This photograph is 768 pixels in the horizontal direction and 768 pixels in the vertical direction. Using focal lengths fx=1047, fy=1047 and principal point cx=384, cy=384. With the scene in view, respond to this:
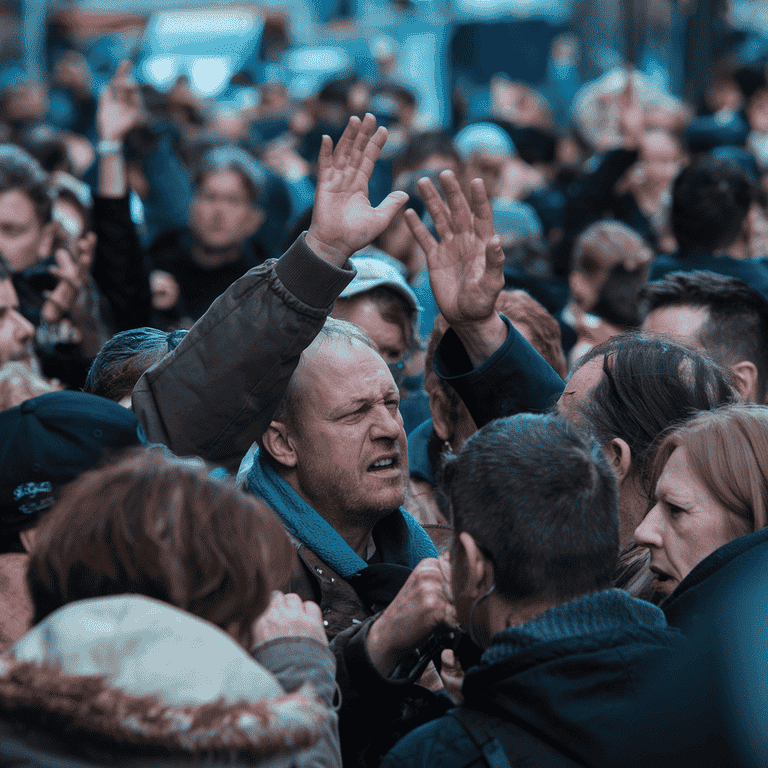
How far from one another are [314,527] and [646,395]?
33.9 inches

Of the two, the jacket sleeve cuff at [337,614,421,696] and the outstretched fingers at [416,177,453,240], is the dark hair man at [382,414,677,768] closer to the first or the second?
the jacket sleeve cuff at [337,614,421,696]

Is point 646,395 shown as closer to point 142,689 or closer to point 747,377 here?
point 747,377

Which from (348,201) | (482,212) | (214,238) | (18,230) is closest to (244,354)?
(348,201)

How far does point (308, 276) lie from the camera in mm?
2135

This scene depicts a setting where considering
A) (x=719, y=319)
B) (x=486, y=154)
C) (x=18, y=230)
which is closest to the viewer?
(x=719, y=319)

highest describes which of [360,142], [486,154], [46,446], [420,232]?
[360,142]

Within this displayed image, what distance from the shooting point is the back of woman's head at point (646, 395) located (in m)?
2.50

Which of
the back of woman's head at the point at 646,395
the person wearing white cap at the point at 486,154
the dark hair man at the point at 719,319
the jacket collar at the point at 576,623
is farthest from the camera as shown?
the person wearing white cap at the point at 486,154

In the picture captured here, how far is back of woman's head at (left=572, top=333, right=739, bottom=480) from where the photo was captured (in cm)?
250

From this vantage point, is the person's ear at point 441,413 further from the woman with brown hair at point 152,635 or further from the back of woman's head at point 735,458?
the woman with brown hair at point 152,635

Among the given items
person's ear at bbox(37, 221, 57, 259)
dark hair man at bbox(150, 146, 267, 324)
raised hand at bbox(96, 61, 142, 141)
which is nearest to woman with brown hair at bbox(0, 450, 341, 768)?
person's ear at bbox(37, 221, 57, 259)

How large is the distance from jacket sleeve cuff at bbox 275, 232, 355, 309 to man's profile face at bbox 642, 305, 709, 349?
1.41 meters

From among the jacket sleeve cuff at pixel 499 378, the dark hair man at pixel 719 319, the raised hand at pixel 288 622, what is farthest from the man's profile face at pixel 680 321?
the raised hand at pixel 288 622

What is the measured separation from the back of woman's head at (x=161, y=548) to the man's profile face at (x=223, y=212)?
12.9ft
